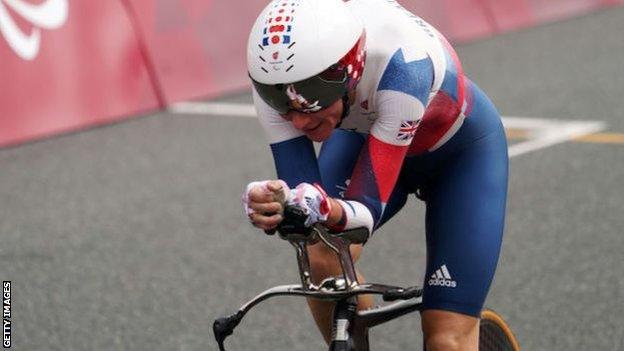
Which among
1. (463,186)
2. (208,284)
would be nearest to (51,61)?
(208,284)

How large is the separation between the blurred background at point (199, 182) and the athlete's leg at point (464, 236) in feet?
5.90

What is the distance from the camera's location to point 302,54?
4570mm

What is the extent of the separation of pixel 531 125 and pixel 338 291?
7.13 m

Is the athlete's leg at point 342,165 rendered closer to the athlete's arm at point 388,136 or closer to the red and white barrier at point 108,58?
the athlete's arm at point 388,136

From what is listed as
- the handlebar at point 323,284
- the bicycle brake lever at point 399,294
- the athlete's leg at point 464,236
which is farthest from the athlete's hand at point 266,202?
the athlete's leg at point 464,236

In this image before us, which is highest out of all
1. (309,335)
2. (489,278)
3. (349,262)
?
(349,262)

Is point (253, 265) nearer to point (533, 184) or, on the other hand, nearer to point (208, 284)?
point (208, 284)

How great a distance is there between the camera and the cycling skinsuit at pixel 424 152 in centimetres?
493

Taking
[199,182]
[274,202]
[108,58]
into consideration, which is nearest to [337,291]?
[274,202]

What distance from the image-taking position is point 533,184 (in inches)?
391

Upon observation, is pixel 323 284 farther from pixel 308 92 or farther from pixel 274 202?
pixel 308 92

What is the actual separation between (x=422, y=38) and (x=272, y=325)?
270 cm

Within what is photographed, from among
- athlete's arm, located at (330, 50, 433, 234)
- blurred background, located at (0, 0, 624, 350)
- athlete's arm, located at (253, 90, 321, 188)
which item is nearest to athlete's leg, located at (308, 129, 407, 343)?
athlete's arm, located at (253, 90, 321, 188)

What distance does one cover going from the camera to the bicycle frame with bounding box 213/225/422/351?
181 inches
